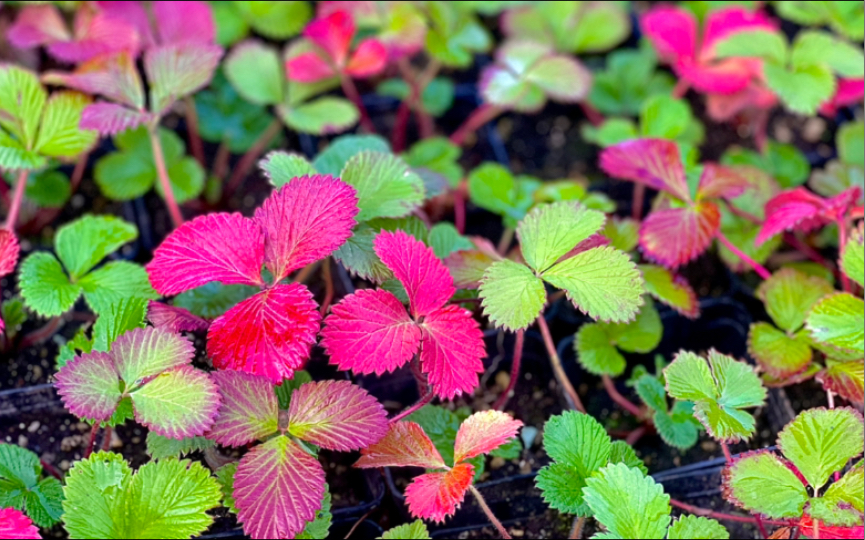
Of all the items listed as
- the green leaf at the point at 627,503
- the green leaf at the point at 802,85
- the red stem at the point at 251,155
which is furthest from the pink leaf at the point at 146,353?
the green leaf at the point at 802,85

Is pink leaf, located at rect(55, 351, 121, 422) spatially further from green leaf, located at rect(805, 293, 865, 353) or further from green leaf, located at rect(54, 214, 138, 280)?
green leaf, located at rect(805, 293, 865, 353)

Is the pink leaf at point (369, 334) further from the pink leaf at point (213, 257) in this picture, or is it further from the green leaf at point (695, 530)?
the green leaf at point (695, 530)

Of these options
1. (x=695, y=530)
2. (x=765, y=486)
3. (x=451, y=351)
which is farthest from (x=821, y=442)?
(x=451, y=351)

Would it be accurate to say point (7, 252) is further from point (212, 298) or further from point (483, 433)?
point (483, 433)

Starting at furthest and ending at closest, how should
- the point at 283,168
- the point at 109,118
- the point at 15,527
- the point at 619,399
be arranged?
the point at 619,399
the point at 109,118
the point at 283,168
the point at 15,527

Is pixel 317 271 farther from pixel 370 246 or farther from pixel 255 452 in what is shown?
pixel 255 452
